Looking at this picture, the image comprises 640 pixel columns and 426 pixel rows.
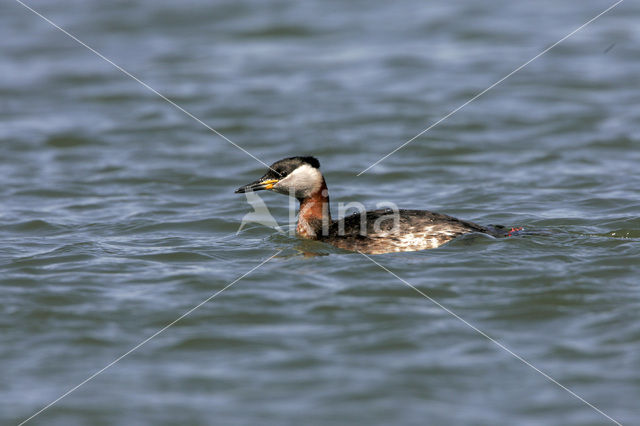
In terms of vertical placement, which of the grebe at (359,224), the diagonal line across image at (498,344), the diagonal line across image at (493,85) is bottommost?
the diagonal line across image at (498,344)

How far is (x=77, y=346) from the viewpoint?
6891mm

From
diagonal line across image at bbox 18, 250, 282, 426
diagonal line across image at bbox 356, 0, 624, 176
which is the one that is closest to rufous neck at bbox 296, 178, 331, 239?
diagonal line across image at bbox 18, 250, 282, 426

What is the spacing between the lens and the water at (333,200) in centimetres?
618

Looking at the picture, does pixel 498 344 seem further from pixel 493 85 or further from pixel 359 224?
pixel 493 85

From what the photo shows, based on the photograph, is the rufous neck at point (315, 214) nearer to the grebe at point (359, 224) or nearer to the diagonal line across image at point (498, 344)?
the grebe at point (359, 224)

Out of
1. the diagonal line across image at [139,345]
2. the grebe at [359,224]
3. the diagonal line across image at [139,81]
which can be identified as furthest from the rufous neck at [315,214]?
the diagonal line across image at [139,81]

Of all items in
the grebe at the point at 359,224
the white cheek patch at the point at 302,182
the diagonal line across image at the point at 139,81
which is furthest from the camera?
the diagonal line across image at the point at 139,81

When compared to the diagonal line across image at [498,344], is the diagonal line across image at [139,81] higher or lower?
higher

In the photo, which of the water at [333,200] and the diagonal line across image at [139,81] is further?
the diagonal line across image at [139,81]

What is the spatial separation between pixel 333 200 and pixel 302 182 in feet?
7.60

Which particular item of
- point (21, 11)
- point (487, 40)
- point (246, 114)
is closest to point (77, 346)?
point (246, 114)

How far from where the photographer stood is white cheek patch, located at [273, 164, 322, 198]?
9.28 metres

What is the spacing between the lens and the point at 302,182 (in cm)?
934

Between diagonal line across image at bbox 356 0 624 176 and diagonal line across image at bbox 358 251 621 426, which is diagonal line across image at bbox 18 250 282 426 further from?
diagonal line across image at bbox 356 0 624 176
